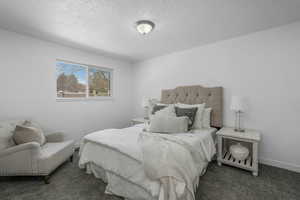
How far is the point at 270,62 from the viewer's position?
7.14ft

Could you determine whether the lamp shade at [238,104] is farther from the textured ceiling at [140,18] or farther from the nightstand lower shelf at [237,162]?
the textured ceiling at [140,18]

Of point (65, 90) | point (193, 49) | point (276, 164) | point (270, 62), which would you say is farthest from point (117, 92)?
point (276, 164)

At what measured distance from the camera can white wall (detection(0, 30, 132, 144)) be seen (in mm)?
2221

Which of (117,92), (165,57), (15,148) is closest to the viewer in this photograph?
(15,148)

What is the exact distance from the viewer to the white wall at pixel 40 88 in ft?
7.29

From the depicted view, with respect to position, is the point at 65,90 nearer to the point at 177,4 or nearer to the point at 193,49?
the point at 177,4

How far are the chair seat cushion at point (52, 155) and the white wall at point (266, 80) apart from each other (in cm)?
298

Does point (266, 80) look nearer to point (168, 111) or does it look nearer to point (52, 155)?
point (168, 111)

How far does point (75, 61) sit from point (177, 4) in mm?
2541

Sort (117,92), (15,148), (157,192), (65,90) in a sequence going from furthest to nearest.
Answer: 1. (117,92)
2. (65,90)
3. (15,148)
4. (157,192)

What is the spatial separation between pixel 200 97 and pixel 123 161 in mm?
2071

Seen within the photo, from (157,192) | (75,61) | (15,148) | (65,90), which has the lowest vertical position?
(157,192)

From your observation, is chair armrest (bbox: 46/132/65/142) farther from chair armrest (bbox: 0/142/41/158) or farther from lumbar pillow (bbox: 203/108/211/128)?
lumbar pillow (bbox: 203/108/211/128)

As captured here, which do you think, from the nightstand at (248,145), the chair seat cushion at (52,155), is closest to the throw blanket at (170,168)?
the nightstand at (248,145)
